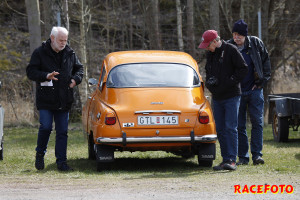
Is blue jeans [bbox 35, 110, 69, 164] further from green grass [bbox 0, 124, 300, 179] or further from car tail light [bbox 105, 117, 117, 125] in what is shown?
car tail light [bbox 105, 117, 117, 125]

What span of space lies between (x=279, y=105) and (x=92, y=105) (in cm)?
447

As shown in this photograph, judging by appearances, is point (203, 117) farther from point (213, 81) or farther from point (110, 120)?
point (110, 120)

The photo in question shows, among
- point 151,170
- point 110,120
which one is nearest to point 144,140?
point 110,120

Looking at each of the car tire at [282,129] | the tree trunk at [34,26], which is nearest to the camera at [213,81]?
the car tire at [282,129]

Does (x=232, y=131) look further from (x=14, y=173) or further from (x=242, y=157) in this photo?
(x=14, y=173)

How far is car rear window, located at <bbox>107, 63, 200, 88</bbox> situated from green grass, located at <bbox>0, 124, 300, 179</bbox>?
4.08ft

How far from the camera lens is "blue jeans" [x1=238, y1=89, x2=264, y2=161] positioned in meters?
9.99

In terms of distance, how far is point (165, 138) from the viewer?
367 inches

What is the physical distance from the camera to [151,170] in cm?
979

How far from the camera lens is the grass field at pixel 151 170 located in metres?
8.17

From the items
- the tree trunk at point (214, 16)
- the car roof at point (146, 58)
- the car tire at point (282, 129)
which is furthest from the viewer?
the tree trunk at point (214, 16)

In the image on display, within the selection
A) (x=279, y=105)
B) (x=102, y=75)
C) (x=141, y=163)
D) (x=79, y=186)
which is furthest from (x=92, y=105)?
(x=279, y=105)

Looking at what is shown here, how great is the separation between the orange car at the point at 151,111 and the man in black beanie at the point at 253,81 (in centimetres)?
60

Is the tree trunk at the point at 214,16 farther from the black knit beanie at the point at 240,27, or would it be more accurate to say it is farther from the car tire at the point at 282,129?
the black knit beanie at the point at 240,27
